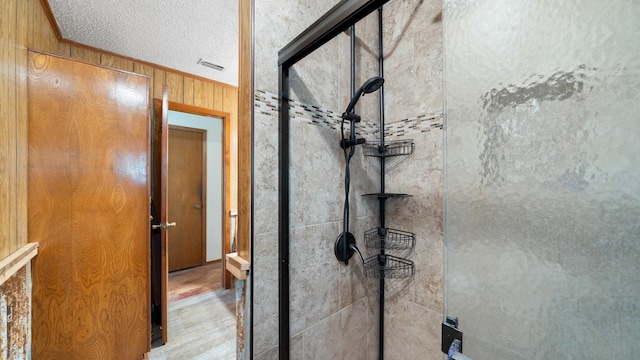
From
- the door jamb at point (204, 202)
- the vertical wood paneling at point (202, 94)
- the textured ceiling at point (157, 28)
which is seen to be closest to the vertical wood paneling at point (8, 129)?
the textured ceiling at point (157, 28)

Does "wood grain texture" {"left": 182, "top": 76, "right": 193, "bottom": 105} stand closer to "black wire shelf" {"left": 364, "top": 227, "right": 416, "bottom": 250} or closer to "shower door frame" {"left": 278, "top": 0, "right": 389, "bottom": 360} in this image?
"shower door frame" {"left": 278, "top": 0, "right": 389, "bottom": 360}

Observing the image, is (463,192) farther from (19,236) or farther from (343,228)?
(19,236)

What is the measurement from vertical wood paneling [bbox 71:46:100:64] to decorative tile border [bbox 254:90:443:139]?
6.84ft

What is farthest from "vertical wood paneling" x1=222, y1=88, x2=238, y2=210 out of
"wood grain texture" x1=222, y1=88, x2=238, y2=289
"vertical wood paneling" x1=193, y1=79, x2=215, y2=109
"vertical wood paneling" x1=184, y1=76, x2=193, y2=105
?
"vertical wood paneling" x1=184, y1=76, x2=193, y2=105

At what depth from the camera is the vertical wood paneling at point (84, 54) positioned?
187 centimetres

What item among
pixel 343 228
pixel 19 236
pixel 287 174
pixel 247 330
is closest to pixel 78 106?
pixel 19 236

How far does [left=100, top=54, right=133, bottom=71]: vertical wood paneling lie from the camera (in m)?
1.99

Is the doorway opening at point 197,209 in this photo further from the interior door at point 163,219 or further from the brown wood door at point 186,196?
the interior door at point 163,219

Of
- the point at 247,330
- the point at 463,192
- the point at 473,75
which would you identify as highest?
the point at 473,75

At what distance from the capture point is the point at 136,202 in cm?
147

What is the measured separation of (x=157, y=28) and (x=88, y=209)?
52.8 inches

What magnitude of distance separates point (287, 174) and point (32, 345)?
165cm

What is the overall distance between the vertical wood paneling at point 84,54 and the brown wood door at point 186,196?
1251mm

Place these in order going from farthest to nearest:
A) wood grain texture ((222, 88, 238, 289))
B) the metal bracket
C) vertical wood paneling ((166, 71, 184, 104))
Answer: wood grain texture ((222, 88, 238, 289)) < vertical wood paneling ((166, 71, 184, 104)) < the metal bracket
